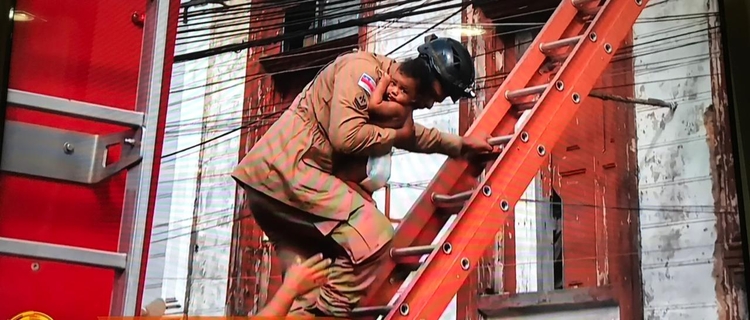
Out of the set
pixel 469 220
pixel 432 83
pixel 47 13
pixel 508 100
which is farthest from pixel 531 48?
pixel 47 13

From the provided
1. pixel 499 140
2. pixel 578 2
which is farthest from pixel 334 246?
pixel 578 2

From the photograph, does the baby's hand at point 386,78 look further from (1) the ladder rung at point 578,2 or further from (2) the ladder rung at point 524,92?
(1) the ladder rung at point 578,2

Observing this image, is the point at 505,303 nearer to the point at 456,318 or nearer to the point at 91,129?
the point at 456,318

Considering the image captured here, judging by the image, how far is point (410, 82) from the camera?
1.84 meters

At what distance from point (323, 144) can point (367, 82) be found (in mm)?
151

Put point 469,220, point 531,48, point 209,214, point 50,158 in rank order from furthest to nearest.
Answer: point 531,48 → point 209,214 → point 469,220 → point 50,158

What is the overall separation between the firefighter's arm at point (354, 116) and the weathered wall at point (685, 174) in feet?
1.90

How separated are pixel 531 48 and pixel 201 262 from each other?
85cm

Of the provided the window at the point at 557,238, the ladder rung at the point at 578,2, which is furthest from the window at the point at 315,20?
the window at the point at 557,238

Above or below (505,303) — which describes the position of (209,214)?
above

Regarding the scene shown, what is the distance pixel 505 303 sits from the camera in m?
2.00

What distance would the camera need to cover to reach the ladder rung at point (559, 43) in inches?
79.1

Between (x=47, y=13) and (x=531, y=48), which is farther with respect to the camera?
(x=531, y=48)

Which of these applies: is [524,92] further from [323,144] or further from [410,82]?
[323,144]
